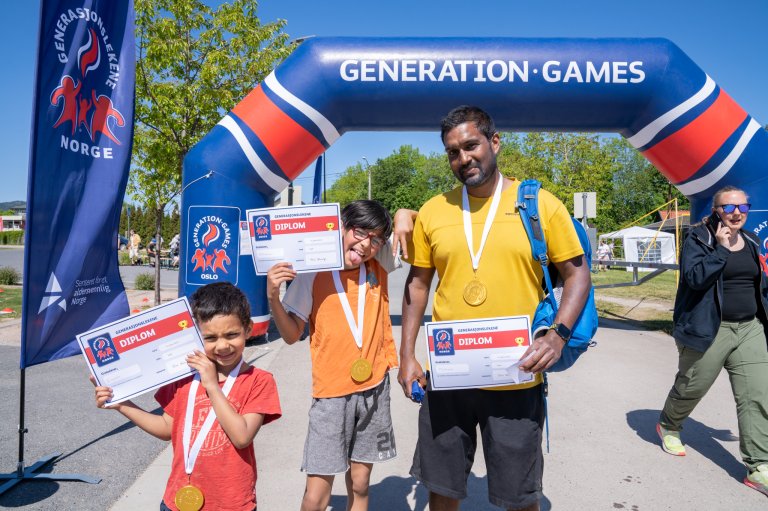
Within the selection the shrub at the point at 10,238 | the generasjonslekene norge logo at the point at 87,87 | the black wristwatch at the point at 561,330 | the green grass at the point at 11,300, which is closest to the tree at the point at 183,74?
the green grass at the point at 11,300

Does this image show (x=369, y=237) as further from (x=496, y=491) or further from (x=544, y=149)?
(x=544, y=149)

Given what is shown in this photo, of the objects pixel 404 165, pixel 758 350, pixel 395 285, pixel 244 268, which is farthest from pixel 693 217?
pixel 404 165

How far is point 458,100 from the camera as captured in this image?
6.86 meters

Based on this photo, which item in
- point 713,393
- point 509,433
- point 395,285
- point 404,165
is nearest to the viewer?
point 509,433

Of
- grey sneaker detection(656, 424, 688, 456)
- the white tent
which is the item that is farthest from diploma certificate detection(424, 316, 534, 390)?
the white tent

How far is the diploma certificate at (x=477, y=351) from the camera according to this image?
2.19m

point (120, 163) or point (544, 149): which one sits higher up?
point (544, 149)

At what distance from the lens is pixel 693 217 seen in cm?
732

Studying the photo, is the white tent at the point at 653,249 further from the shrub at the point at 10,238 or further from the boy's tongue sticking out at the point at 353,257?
the shrub at the point at 10,238

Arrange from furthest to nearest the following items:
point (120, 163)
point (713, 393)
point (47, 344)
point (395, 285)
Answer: point (395, 285) < point (713, 393) < point (120, 163) < point (47, 344)

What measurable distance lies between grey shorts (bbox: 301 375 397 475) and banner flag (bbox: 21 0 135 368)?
79.3 inches

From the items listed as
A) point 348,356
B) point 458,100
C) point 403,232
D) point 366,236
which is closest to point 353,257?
point 366,236

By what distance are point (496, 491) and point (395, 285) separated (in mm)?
13289

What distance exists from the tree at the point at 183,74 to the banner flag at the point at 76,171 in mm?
6397
